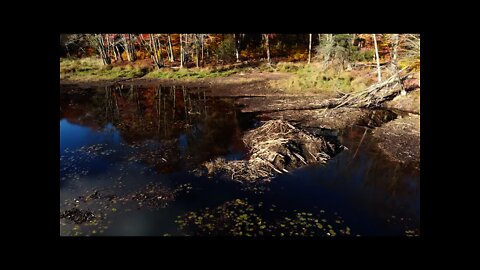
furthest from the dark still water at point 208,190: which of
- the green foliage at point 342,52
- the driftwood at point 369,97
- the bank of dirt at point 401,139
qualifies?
the green foliage at point 342,52

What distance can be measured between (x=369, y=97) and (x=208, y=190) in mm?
10939

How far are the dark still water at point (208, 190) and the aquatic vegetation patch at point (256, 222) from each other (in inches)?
0.9

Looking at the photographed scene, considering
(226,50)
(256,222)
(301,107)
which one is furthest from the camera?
(226,50)

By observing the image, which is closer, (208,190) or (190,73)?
(208,190)

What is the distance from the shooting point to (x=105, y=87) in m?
24.7

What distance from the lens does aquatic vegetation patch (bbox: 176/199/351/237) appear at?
298 inches

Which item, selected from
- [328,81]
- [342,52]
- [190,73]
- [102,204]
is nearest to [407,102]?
[328,81]

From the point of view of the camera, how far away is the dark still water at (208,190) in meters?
→ 7.82

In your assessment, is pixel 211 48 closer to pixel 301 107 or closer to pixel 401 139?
pixel 301 107

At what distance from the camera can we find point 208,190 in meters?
9.29

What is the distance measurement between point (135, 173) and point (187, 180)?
5.53 feet

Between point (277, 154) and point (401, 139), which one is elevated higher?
point (401, 139)
